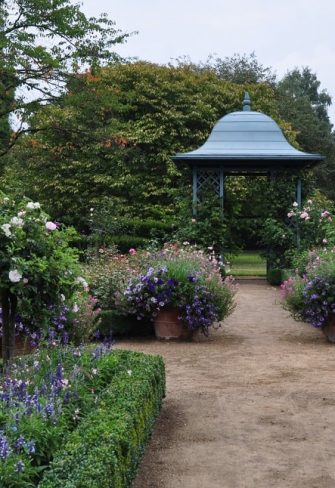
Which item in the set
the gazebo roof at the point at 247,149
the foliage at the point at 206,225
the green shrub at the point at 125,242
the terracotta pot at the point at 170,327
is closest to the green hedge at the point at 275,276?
the foliage at the point at 206,225

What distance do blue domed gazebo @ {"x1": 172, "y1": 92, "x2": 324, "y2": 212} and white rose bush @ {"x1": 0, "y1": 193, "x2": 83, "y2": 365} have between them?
31.9ft

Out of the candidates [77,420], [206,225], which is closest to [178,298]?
[77,420]

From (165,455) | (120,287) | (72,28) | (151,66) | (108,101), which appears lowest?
(165,455)

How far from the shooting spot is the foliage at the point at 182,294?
845cm

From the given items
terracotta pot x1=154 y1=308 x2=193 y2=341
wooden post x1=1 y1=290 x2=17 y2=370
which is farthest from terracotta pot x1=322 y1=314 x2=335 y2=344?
wooden post x1=1 y1=290 x2=17 y2=370

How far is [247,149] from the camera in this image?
595 inches

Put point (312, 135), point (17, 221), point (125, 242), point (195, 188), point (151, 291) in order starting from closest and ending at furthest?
point (17, 221) → point (151, 291) → point (195, 188) → point (125, 242) → point (312, 135)

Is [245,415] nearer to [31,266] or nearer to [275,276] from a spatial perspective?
[31,266]

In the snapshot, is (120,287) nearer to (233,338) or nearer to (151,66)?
(233,338)

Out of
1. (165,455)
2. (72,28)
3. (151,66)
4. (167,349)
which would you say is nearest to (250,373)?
(167,349)

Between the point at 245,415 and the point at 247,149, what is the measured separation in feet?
34.2

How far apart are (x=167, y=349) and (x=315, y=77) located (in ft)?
143

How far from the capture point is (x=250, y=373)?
686 cm

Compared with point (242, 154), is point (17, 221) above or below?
below
